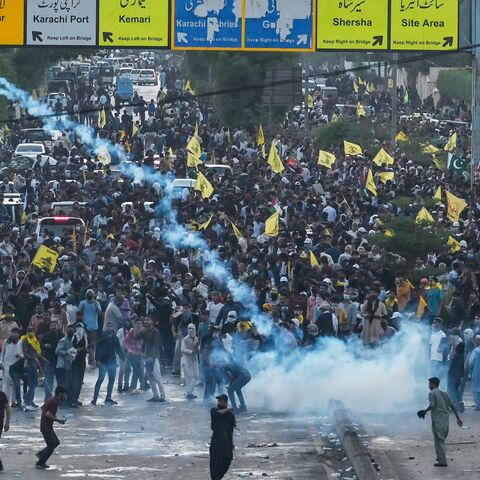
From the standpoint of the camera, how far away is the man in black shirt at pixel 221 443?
17406mm

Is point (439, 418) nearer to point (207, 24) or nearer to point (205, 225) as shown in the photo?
point (205, 225)

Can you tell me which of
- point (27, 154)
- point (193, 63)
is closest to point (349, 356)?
point (27, 154)

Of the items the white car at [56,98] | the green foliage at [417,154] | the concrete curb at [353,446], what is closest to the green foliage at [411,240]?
the concrete curb at [353,446]

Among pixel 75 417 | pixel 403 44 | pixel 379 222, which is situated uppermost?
→ pixel 403 44

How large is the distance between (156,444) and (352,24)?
48.3 feet

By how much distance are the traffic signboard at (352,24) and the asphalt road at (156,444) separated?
456 inches

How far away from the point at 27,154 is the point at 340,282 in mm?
27428

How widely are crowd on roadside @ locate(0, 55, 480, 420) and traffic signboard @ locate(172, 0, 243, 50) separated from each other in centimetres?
316

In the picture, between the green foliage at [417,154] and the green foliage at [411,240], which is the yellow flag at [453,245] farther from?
the green foliage at [417,154]

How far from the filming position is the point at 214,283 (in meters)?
27.2

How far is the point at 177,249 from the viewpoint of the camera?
3081 cm

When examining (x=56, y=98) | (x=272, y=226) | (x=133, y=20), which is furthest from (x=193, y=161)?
(x=56, y=98)

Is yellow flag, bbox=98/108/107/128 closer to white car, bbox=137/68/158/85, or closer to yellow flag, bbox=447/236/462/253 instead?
yellow flag, bbox=447/236/462/253

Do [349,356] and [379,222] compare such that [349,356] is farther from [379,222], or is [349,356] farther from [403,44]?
[403,44]
